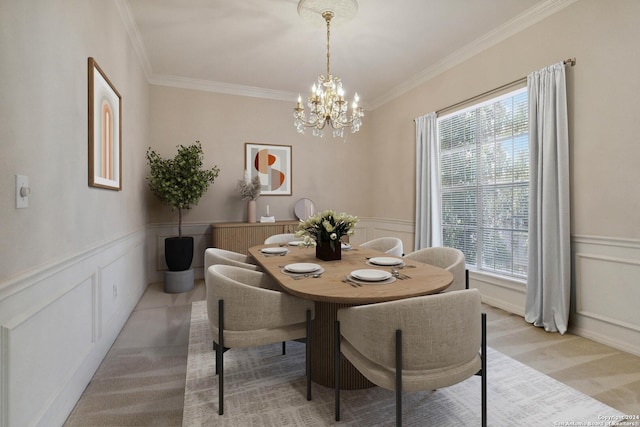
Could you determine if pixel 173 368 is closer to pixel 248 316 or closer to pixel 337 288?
pixel 248 316

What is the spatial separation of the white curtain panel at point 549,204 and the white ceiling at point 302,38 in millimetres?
781

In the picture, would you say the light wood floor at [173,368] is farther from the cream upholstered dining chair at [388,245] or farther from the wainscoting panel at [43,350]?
the cream upholstered dining chair at [388,245]

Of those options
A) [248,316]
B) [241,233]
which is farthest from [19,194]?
[241,233]

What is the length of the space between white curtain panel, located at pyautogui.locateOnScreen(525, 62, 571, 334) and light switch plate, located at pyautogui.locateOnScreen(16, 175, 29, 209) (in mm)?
3588

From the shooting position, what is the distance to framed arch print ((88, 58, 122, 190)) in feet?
6.73

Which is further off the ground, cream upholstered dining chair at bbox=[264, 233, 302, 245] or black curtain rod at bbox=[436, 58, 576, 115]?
black curtain rod at bbox=[436, 58, 576, 115]

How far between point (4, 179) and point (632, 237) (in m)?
3.76

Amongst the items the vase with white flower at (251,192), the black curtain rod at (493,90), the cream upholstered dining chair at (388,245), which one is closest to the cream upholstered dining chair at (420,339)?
the cream upholstered dining chair at (388,245)

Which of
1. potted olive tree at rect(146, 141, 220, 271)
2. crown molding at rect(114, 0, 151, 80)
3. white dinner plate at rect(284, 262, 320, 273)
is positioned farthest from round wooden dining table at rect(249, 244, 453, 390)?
crown molding at rect(114, 0, 151, 80)

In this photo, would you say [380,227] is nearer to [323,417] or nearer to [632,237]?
[632,237]

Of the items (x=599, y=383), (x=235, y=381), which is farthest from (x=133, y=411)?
(x=599, y=383)

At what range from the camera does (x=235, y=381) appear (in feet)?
6.55

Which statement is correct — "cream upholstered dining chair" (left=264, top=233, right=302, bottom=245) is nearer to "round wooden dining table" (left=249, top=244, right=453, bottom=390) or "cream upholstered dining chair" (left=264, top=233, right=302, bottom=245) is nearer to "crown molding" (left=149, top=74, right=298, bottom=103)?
"round wooden dining table" (left=249, top=244, right=453, bottom=390)

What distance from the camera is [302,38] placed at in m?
3.40
